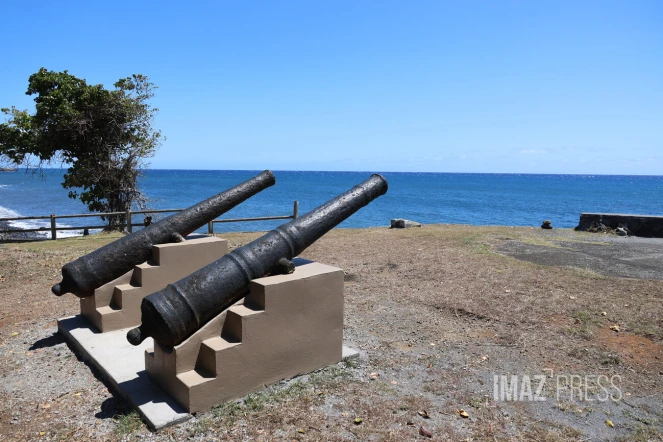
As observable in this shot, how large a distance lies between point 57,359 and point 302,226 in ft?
11.0

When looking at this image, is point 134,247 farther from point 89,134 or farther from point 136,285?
point 89,134

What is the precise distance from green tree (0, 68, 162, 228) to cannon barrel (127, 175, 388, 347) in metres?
14.0

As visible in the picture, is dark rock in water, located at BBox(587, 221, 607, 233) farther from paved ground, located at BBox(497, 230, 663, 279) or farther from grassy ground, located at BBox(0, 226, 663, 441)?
grassy ground, located at BBox(0, 226, 663, 441)

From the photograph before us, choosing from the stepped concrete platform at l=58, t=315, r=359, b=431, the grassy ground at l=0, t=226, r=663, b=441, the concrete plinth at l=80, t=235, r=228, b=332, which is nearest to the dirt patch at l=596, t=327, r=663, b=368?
the grassy ground at l=0, t=226, r=663, b=441

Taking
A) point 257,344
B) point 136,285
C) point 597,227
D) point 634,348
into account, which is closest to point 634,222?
point 597,227

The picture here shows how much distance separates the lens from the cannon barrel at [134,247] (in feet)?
19.4

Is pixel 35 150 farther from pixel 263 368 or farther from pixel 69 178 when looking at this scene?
pixel 263 368

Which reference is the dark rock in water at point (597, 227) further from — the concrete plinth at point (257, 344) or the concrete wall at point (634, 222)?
the concrete plinth at point (257, 344)

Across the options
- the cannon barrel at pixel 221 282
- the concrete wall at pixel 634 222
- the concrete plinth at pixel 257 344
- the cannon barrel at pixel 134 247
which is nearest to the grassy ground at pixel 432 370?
the concrete plinth at pixel 257 344

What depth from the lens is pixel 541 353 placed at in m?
5.93

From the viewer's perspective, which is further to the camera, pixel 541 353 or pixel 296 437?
pixel 541 353

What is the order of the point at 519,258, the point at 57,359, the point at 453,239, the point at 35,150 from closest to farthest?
the point at 57,359 → the point at 519,258 → the point at 453,239 → the point at 35,150

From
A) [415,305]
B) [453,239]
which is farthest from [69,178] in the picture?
[415,305]

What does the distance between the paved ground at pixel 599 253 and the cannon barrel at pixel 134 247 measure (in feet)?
25.1
